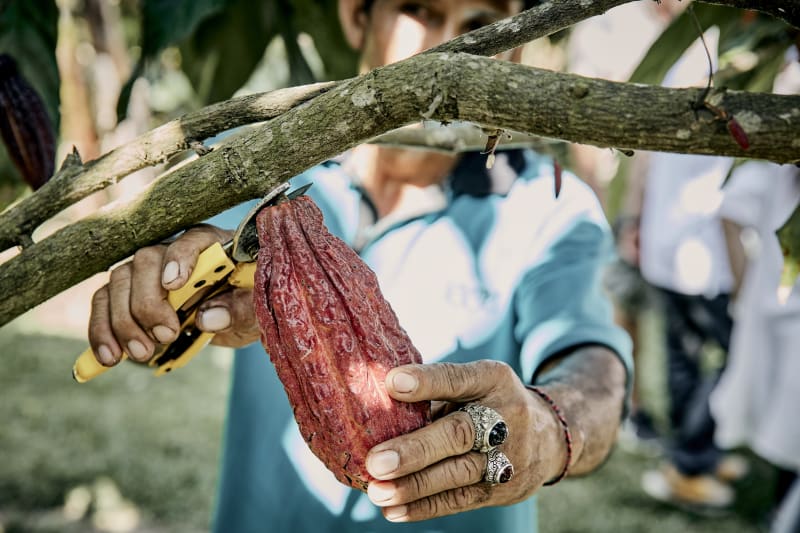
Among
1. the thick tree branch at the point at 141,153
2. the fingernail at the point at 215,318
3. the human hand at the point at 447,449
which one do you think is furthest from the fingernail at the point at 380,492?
the thick tree branch at the point at 141,153

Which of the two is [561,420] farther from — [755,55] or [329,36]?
[329,36]

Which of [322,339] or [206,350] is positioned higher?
[322,339]

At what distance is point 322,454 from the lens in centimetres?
88

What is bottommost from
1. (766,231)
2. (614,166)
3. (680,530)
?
(680,530)

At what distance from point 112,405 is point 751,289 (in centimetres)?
366

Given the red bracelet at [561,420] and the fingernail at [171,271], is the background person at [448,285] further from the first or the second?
the fingernail at [171,271]

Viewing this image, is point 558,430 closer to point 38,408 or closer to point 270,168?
point 270,168

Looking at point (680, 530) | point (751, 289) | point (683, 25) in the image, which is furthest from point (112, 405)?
point (683, 25)

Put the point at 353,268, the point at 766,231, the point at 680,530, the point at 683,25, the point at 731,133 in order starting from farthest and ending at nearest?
the point at 680,530 → the point at 766,231 → the point at 683,25 → the point at 353,268 → the point at 731,133

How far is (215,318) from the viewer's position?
39.6 inches

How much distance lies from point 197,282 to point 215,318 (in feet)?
0.26

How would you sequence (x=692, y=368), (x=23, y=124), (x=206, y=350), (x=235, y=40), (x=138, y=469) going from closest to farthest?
(x=23, y=124)
(x=235, y=40)
(x=138, y=469)
(x=692, y=368)
(x=206, y=350)

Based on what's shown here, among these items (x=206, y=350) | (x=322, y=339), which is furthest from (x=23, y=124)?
(x=206, y=350)

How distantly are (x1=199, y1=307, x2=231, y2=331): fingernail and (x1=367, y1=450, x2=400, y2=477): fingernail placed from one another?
289mm
